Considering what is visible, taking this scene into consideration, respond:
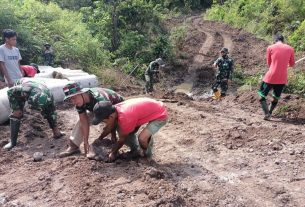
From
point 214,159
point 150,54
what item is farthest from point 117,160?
point 150,54

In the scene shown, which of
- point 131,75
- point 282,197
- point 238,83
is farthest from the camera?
point 131,75

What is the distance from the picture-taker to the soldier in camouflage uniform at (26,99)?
610 cm

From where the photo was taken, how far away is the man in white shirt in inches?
268

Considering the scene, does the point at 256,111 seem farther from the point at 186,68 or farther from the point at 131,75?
the point at 186,68

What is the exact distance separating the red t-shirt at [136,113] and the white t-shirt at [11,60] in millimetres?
2751

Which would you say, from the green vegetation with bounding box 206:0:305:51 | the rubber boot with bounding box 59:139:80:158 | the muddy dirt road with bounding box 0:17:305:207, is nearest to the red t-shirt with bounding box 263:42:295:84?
the muddy dirt road with bounding box 0:17:305:207

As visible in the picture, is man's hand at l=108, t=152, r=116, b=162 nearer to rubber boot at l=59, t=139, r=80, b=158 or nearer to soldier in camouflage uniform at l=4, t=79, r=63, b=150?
rubber boot at l=59, t=139, r=80, b=158

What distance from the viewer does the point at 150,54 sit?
57.0ft

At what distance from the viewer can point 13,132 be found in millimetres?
6293

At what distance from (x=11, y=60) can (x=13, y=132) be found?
1.41 meters

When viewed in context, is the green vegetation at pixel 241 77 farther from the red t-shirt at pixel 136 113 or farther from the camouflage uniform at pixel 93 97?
the camouflage uniform at pixel 93 97

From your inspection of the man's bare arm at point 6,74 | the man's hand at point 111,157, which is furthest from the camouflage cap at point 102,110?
the man's bare arm at point 6,74

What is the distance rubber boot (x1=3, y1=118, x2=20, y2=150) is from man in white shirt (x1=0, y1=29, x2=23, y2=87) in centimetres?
99

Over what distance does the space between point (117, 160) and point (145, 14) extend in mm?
13981
